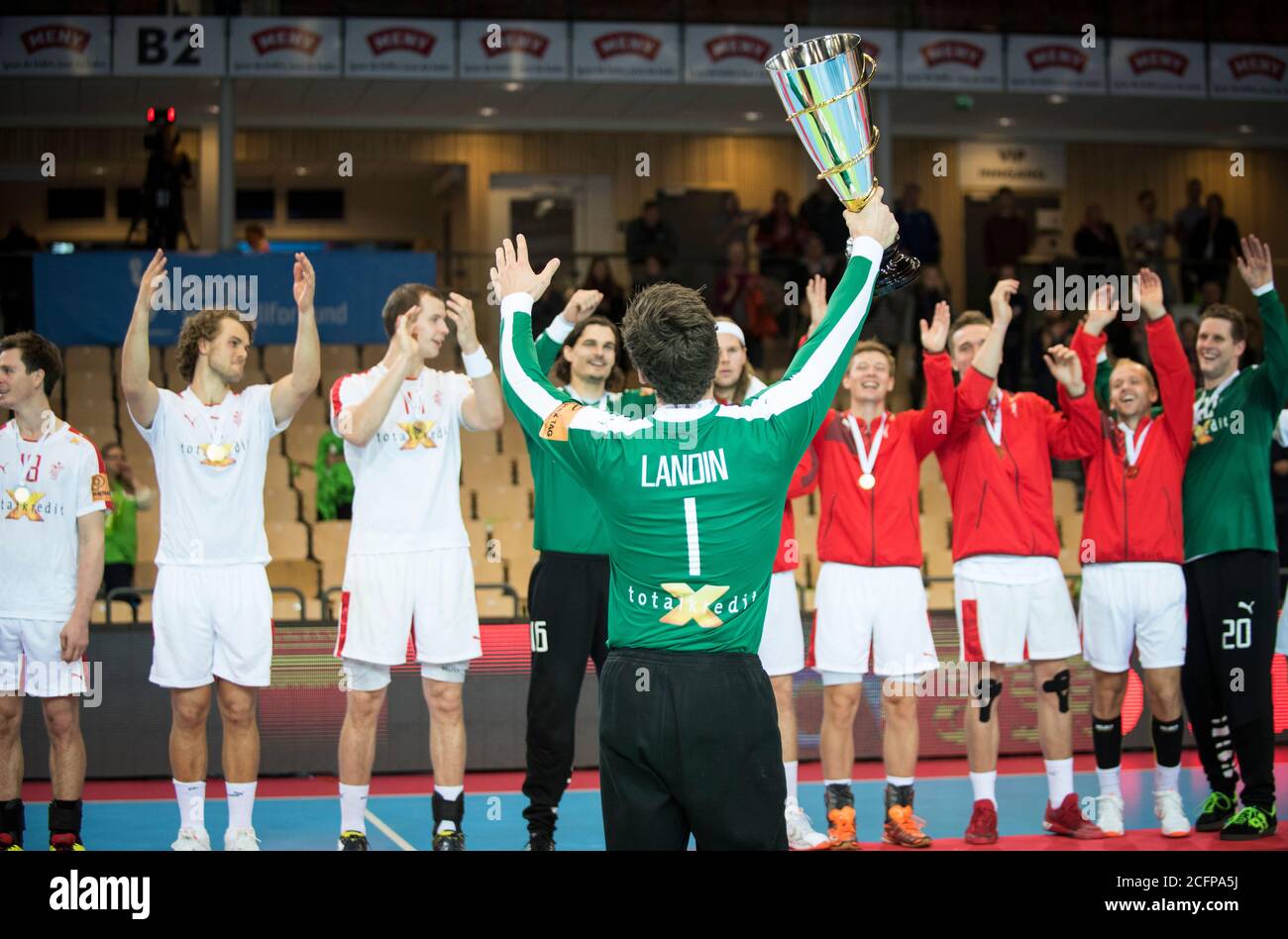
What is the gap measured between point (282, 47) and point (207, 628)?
1011 cm

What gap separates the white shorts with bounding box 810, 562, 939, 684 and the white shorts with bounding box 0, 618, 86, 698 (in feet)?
11.1

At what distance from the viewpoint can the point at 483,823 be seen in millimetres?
7562

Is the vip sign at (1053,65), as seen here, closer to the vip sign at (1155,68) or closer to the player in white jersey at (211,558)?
the vip sign at (1155,68)

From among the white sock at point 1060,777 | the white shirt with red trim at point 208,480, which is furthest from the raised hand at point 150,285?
the white sock at point 1060,777

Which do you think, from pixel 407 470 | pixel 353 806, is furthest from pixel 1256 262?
pixel 353 806

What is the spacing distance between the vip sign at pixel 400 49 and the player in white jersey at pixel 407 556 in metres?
9.38

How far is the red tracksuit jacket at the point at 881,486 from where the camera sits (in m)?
6.88

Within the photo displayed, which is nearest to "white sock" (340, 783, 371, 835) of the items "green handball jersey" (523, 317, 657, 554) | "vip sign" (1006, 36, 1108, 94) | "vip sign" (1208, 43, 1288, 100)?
"green handball jersey" (523, 317, 657, 554)

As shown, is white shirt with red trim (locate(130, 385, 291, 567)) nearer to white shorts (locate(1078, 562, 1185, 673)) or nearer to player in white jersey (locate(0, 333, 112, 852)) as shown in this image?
player in white jersey (locate(0, 333, 112, 852))

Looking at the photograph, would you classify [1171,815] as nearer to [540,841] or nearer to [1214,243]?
[540,841]

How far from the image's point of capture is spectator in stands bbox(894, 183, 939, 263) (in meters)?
15.8

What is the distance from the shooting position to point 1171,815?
7.11m

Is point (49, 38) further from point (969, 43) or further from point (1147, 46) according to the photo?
point (1147, 46)

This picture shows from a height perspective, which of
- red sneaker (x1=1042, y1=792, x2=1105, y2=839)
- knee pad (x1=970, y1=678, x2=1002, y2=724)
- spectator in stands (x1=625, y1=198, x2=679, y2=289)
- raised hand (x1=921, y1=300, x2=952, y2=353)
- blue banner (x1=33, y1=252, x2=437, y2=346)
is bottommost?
red sneaker (x1=1042, y1=792, x2=1105, y2=839)
